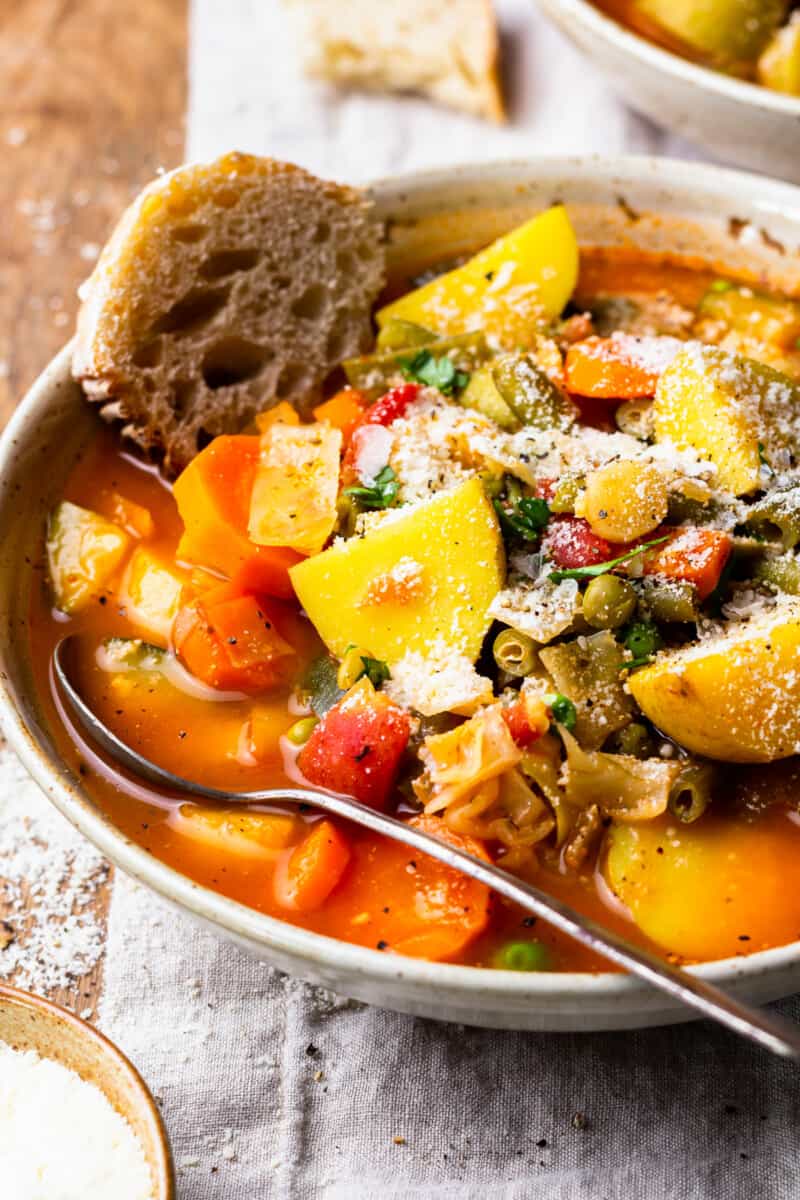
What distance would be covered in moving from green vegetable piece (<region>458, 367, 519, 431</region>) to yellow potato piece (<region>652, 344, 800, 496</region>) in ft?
1.13

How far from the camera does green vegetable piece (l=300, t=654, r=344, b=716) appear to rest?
2.83 metres

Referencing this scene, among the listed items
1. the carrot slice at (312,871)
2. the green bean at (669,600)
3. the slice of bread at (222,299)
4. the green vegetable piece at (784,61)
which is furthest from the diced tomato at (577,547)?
the green vegetable piece at (784,61)

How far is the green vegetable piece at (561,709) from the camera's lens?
2.59 meters

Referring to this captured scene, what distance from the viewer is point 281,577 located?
299cm

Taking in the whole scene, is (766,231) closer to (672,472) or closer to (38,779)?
(672,472)

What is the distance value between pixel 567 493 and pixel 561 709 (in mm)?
490

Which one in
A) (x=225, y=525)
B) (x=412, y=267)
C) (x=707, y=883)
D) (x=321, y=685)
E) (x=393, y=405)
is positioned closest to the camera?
(x=707, y=883)

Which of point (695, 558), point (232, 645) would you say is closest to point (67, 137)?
point (232, 645)

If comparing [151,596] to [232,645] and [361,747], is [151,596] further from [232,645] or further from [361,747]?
[361,747]

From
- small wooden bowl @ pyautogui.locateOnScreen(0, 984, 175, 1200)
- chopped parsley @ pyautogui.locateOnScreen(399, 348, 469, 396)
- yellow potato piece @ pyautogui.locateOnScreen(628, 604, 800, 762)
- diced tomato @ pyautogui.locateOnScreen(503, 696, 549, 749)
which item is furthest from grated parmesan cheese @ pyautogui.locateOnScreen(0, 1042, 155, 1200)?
chopped parsley @ pyautogui.locateOnScreen(399, 348, 469, 396)

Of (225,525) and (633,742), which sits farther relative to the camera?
(225,525)

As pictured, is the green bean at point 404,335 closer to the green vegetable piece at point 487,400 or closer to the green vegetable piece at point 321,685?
the green vegetable piece at point 487,400

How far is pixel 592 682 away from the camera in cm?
266

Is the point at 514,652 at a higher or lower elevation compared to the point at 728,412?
lower
